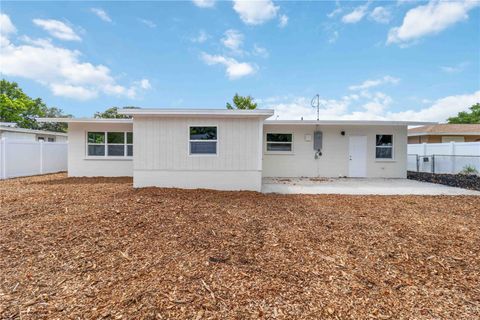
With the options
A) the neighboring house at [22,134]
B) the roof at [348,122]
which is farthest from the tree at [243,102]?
the neighboring house at [22,134]

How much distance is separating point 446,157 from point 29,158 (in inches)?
861

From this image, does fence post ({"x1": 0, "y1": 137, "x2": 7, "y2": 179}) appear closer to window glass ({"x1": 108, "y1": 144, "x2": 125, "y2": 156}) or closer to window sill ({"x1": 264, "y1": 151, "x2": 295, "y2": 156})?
window glass ({"x1": 108, "y1": 144, "x2": 125, "y2": 156})

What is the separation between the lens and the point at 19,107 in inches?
1089

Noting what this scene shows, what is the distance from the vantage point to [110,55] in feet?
42.7

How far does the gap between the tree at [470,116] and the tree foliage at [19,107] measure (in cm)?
5441

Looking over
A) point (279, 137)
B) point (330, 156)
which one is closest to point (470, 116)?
point (330, 156)

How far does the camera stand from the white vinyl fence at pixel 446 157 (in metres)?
12.9

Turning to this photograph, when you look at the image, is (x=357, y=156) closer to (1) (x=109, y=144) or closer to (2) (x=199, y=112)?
(2) (x=199, y=112)

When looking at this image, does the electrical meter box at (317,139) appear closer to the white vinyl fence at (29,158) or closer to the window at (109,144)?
the window at (109,144)

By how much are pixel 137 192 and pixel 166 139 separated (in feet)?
6.38

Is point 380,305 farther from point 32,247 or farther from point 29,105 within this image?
point 29,105

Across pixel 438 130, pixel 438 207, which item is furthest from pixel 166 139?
pixel 438 130

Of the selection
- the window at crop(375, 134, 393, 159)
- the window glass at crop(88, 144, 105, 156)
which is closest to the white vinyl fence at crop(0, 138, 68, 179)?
the window glass at crop(88, 144, 105, 156)

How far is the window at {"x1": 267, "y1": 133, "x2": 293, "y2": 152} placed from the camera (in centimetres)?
1180
